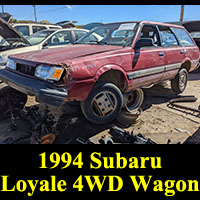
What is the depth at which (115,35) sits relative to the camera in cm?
333

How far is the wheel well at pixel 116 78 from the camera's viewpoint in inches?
109

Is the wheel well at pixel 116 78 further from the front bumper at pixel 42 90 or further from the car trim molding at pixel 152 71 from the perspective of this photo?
the front bumper at pixel 42 90

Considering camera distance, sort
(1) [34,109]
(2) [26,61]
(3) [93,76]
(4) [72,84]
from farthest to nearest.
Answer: (1) [34,109]
(2) [26,61]
(3) [93,76]
(4) [72,84]

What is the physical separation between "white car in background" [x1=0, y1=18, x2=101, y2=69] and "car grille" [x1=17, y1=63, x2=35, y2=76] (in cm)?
235

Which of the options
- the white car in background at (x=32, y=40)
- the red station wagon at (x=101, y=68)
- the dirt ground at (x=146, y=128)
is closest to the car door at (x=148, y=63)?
the red station wagon at (x=101, y=68)

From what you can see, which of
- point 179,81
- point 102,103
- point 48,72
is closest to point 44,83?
point 48,72

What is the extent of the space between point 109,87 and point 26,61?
1.25 m

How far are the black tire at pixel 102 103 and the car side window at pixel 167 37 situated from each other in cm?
187

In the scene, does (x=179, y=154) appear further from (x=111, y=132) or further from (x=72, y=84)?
(x=72, y=84)

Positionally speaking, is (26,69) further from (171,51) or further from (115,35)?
(171,51)

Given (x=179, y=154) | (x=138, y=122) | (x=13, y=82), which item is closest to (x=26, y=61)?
(x=13, y=82)

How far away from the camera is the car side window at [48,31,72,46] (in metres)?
5.89

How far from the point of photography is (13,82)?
8.29ft

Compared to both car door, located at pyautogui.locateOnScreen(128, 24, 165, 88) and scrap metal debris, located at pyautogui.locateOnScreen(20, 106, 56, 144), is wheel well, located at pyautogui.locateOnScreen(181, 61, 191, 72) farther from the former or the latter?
scrap metal debris, located at pyautogui.locateOnScreen(20, 106, 56, 144)
